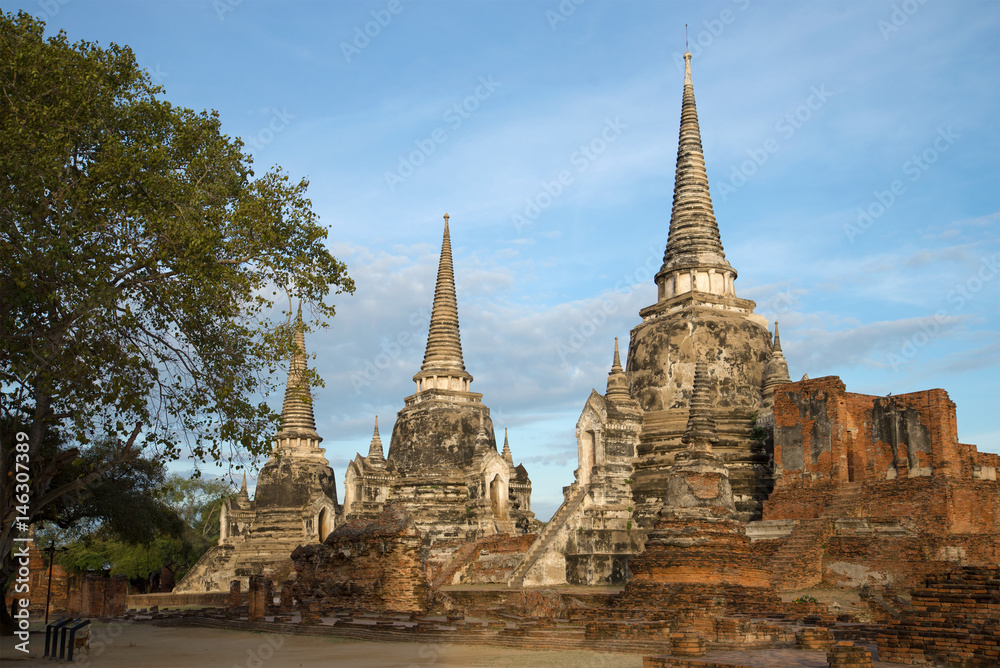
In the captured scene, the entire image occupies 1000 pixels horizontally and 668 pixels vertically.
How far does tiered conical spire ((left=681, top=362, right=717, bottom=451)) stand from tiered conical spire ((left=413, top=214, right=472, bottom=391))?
15.2 meters

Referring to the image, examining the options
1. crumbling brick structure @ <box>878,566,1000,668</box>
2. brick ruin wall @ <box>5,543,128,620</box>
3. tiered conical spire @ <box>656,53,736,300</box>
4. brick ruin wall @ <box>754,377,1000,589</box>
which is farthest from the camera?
tiered conical spire @ <box>656,53,736,300</box>

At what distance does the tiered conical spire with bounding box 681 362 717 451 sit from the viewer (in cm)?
2211

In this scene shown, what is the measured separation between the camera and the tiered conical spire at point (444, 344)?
38812 mm

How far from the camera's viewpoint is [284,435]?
4197 cm

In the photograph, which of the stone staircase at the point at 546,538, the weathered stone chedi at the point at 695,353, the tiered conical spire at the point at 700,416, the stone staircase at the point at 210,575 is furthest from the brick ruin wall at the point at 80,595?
A: the tiered conical spire at the point at 700,416

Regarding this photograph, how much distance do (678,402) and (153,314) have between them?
58.4 ft

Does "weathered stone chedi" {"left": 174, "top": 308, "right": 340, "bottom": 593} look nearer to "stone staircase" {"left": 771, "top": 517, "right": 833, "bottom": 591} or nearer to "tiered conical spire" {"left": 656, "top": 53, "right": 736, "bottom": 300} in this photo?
"tiered conical spire" {"left": 656, "top": 53, "right": 736, "bottom": 300}

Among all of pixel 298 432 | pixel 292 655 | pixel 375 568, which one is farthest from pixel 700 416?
pixel 298 432

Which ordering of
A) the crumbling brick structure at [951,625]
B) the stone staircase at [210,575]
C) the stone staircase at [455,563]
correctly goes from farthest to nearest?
1. the stone staircase at [210,575]
2. the stone staircase at [455,563]
3. the crumbling brick structure at [951,625]

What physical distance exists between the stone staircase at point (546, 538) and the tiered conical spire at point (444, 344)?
1270 cm

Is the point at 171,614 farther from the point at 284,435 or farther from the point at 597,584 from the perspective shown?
the point at 284,435

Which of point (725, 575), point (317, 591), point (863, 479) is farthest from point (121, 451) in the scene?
point (863, 479)

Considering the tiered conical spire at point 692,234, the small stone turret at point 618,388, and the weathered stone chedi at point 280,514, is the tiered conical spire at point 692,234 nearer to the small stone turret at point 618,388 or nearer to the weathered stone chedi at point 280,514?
the small stone turret at point 618,388

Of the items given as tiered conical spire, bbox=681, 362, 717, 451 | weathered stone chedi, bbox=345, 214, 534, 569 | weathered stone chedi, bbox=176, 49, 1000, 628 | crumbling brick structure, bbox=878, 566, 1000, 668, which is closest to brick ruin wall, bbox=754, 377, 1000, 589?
weathered stone chedi, bbox=176, 49, 1000, 628
